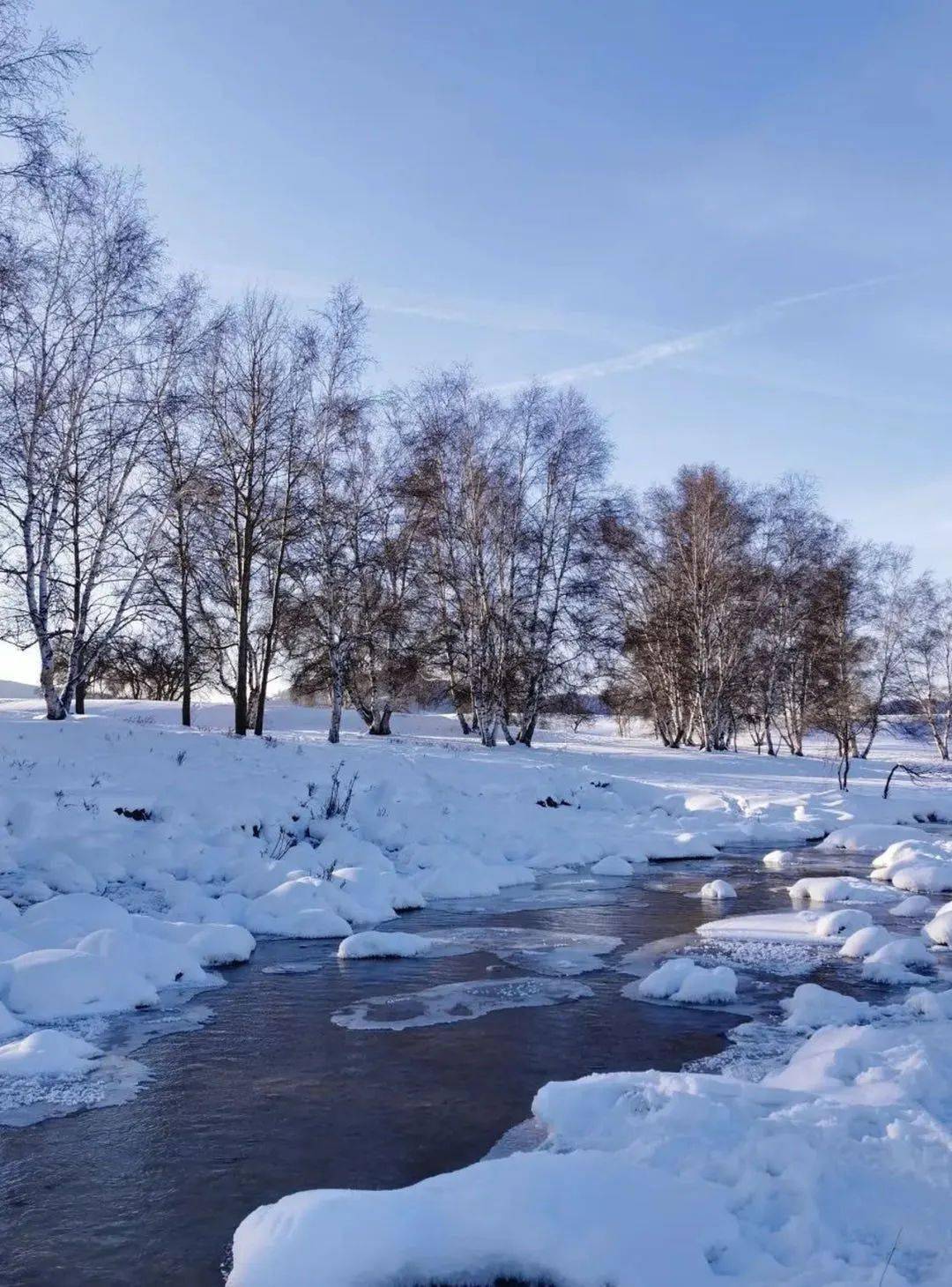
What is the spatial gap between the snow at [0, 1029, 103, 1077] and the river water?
0.37m

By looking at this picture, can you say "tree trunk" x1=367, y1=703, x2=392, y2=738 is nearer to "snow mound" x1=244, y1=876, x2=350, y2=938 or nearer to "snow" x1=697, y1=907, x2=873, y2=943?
"snow mound" x1=244, y1=876, x2=350, y2=938

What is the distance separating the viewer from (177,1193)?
3.89 m

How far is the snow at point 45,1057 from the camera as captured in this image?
204 inches

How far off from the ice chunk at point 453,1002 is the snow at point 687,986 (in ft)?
1.38

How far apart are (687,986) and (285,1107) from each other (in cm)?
325

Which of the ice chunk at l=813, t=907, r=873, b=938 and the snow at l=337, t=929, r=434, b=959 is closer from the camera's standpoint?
the snow at l=337, t=929, r=434, b=959

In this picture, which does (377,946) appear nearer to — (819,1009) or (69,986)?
(69,986)

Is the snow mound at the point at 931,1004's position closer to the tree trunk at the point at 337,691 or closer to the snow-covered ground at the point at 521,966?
the snow-covered ground at the point at 521,966

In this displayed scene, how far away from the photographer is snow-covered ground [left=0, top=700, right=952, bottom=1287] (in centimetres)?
319

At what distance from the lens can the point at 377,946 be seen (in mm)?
8281

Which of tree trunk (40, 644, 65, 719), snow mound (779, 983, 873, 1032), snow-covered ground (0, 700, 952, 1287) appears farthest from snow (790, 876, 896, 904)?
tree trunk (40, 644, 65, 719)

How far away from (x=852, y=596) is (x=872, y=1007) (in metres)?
30.0

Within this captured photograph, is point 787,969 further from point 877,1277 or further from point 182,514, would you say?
point 182,514

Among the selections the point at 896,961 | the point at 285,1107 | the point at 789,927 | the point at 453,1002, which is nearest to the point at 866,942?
the point at 896,961
